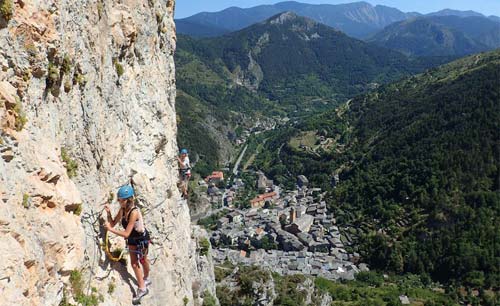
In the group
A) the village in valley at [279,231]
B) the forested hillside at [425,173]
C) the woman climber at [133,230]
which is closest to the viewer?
the woman climber at [133,230]

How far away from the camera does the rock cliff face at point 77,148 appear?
746cm

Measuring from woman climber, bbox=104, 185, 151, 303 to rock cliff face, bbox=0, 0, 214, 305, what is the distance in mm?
416

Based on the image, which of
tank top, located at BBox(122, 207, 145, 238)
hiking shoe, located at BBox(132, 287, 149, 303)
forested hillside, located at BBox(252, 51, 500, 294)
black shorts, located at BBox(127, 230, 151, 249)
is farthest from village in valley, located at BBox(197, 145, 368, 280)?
tank top, located at BBox(122, 207, 145, 238)

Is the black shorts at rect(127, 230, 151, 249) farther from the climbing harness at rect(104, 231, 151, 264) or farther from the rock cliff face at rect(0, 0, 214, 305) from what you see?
the rock cliff face at rect(0, 0, 214, 305)

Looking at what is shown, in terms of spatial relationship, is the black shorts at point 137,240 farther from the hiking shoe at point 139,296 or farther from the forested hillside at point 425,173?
the forested hillside at point 425,173

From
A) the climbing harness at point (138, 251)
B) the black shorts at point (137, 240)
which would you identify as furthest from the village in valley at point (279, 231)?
the black shorts at point (137, 240)

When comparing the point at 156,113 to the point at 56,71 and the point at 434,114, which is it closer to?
the point at 56,71

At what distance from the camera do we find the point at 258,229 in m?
95.4

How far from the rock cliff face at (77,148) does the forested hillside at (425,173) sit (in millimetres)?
69115

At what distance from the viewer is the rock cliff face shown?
24.5 ft

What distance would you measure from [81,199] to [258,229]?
286ft

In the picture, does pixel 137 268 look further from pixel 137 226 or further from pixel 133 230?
pixel 137 226

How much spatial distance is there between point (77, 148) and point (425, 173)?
9567 cm

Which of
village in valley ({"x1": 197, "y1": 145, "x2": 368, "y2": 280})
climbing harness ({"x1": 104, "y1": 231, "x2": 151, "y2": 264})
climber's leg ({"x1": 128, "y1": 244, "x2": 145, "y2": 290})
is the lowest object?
village in valley ({"x1": 197, "y1": 145, "x2": 368, "y2": 280})
